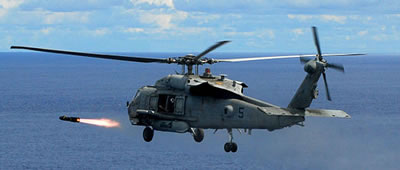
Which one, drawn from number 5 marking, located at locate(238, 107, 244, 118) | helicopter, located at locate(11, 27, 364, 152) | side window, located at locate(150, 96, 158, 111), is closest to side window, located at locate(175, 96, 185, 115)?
helicopter, located at locate(11, 27, 364, 152)

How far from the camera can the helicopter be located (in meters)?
39.1

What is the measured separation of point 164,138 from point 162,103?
18082 millimetres

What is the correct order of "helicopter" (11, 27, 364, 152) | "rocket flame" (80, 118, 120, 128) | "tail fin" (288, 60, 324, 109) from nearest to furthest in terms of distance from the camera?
"tail fin" (288, 60, 324, 109) → "helicopter" (11, 27, 364, 152) → "rocket flame" (80, 118, 120, 128)

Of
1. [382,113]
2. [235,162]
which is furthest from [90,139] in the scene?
[382,113]

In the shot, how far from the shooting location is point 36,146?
125 m

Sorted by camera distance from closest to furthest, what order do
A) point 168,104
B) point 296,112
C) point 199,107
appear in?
point 296,112
point 199,107
point 168,104

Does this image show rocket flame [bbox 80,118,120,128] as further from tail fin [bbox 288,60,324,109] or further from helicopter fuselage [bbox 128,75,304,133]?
tail fin [bbox 288,60,324,109]

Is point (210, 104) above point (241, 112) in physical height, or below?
above

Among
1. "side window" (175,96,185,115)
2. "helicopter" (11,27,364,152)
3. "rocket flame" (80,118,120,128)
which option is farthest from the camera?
"rocket flame" (80,118,120,128)

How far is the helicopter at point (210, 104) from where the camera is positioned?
3909cm

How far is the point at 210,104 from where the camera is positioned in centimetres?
4138

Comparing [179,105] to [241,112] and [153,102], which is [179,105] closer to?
[153,102]

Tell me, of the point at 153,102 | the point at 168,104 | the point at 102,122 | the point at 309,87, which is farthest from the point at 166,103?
the point at 309,87

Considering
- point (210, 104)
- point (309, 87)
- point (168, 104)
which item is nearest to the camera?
point (309, 87)
